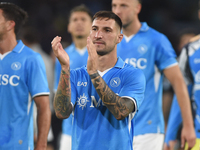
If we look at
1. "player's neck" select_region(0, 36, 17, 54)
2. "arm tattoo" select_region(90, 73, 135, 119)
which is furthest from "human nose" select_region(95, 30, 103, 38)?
"player's neck" select_region(0, 36, 17, 54)

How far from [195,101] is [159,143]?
774 mm

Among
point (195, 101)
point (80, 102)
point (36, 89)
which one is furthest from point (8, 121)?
point (195, 101)

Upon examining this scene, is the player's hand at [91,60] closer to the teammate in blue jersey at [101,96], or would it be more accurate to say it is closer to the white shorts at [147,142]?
the teammate in blue jersey at [101,96]

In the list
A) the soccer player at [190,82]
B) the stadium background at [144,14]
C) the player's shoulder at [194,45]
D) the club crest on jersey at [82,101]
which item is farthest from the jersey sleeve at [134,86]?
the stadium background at [144,14]

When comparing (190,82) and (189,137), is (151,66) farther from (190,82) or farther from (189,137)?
(189,137)

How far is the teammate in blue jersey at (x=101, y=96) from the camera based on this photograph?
3062mm

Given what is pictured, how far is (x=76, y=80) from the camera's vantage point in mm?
3418

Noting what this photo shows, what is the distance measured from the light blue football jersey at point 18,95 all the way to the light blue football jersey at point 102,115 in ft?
1.92

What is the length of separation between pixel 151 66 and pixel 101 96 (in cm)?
179

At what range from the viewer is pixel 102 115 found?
3.27m

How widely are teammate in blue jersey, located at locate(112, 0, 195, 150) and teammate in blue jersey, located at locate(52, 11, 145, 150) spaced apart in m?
1.23

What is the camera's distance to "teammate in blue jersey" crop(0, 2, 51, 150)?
12.2 ft

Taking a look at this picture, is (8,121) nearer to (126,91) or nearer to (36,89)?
(36,89)

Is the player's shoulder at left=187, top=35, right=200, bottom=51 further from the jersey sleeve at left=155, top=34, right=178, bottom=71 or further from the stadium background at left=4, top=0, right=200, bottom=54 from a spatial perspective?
the stadium background at left=4, top=0, right=200, bottom=54
